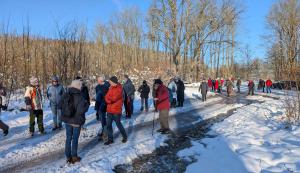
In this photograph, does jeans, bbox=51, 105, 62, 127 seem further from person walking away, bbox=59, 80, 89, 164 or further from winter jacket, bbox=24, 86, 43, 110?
person walking away, bbox=59, 80, 89, 164

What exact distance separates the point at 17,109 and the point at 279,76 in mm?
11479

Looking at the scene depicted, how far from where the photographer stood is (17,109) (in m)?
13.7

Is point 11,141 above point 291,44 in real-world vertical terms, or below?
below

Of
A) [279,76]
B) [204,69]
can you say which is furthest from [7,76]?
[204,69]

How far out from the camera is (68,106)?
20.1 ft

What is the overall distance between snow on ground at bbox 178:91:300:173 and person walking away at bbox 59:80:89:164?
98.2 inches

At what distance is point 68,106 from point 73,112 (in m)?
0.17

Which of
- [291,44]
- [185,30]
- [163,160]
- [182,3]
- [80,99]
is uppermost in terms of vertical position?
[182,3]

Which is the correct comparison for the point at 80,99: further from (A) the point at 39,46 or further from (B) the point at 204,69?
(B) the point at 204,69

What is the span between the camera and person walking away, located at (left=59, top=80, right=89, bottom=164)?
6.11 meters

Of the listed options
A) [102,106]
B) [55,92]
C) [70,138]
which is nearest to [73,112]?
[70,138]

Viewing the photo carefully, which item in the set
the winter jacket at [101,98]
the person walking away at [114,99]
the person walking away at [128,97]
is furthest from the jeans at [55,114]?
the person walking away at [128,97]

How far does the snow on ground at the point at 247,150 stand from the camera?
5.91 m

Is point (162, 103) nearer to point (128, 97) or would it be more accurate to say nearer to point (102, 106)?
point (102, 106)
